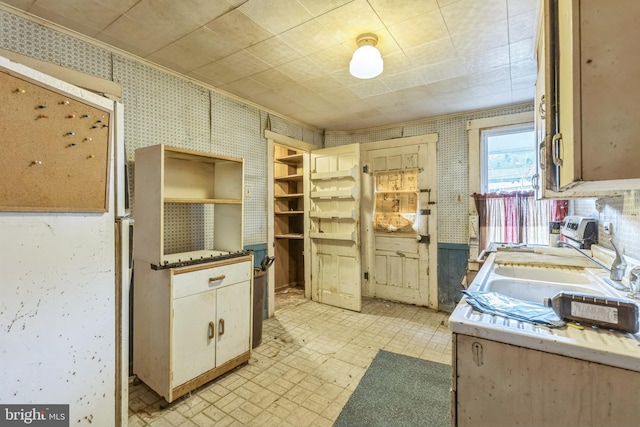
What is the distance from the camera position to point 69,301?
3.41ft

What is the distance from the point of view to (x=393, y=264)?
3898 mm

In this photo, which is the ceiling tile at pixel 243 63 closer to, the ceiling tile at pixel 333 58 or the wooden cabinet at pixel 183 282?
the ceiling tile at pixel 333 58

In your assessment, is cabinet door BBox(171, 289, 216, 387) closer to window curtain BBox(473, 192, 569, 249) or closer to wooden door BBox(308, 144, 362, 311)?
wooden door BBox(308, 144, 362, 311)

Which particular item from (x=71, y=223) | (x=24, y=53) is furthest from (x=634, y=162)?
(x=24, y=53)

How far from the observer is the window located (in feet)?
10.2

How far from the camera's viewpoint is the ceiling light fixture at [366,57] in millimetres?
1888

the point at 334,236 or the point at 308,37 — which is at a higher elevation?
the point at 308,37

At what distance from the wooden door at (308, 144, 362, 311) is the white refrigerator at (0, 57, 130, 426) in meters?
2.65

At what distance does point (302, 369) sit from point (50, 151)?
2.12 metres

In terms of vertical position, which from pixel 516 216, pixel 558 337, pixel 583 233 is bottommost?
pixel 558 337

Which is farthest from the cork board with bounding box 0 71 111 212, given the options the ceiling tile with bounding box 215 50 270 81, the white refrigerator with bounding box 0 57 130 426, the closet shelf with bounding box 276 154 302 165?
the closet shelf with bounding box 276 154 302 165

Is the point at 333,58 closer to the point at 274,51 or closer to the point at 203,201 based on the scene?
the point at 274,51

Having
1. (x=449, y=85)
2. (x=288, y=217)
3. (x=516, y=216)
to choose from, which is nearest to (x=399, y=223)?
(x=516, y=216)

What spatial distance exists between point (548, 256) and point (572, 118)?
1.75 metres
